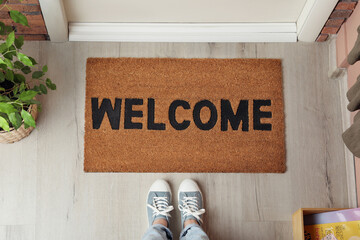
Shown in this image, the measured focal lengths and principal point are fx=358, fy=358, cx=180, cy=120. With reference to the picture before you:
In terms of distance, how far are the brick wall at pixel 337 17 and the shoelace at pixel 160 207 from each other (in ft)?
3.64

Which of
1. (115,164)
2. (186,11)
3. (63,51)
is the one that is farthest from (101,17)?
(115,164)

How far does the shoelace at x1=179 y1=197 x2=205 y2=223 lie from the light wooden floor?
0.26ft

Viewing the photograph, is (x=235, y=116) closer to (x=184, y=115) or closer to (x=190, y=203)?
(x=184, y=115)

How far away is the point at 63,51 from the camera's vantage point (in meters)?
1.80

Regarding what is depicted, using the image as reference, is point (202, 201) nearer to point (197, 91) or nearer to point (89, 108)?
point (197, 91)

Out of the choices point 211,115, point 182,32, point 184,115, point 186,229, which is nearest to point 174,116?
point 184,115

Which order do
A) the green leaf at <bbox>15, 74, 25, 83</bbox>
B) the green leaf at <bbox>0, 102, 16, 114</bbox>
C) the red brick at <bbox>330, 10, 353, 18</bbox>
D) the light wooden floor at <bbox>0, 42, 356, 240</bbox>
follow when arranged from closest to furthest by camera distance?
the green leaf at <bbox>0, 102, 16, 114</bbox> < the green leaf at <bbox>15, 74, 25, 83</bbox> < the red brick at <bbox>330, 10, 353, 18</bbox> < the light wooden floor at <bbox>0, 42, 356, 240</bbox>

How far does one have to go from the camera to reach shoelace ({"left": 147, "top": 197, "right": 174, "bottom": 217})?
1681mm

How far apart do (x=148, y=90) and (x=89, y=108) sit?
0.30 metres

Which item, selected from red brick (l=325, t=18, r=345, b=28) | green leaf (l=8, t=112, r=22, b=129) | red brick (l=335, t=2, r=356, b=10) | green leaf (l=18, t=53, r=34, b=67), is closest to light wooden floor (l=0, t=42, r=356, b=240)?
red brick (l=325, t=18, r=345, b=28)

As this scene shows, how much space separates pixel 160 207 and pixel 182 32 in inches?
33.7

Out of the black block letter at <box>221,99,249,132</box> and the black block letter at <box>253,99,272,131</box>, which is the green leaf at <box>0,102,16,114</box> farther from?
the black block letter at <box>253,99,272,131</box>

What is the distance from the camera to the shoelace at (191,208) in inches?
65.8

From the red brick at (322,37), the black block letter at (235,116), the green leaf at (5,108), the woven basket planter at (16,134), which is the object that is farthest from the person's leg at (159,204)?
the red brick at (322,37)
